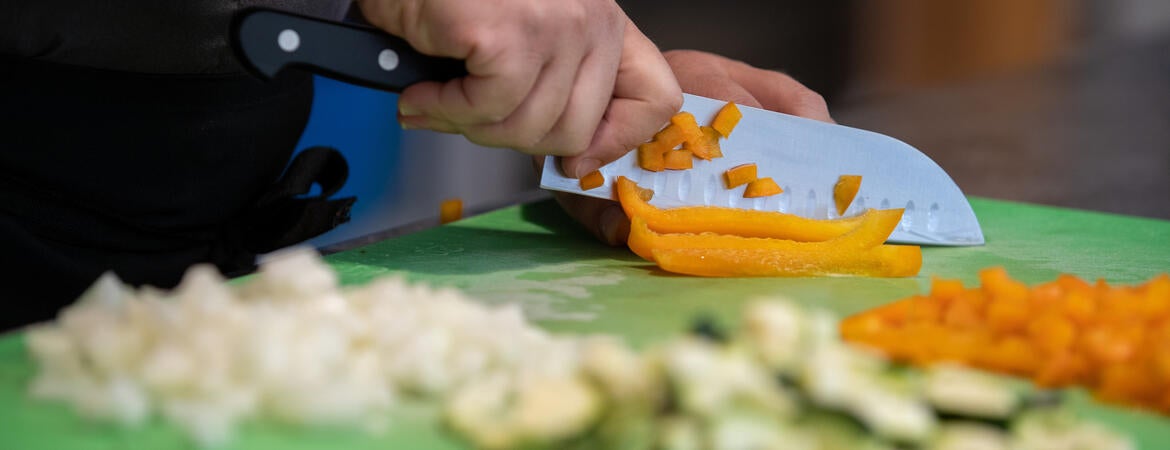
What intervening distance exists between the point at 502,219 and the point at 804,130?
54 centimetres

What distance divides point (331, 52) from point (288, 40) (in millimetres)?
58

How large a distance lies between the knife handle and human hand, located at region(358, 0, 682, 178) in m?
0.02

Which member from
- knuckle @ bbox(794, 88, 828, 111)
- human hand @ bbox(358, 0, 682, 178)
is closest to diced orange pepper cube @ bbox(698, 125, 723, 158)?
human hand @ bbox(358, 0, 682, 178)

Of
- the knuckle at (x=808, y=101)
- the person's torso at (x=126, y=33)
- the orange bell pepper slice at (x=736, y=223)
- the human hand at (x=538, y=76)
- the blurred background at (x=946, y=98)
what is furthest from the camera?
the blurred background at (x=946, y=98)

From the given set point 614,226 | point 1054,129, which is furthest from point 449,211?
point 1054,129

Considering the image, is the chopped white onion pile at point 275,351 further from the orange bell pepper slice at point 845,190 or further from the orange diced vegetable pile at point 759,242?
the orange bell pepper slice at point 845,190

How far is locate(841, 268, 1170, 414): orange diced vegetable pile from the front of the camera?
90 centimetres

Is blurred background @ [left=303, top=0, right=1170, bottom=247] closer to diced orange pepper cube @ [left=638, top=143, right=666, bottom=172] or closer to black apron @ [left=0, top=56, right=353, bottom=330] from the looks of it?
black apron @ [left=0, top=56, right=353, bottom=330]

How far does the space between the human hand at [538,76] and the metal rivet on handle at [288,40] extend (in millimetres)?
102

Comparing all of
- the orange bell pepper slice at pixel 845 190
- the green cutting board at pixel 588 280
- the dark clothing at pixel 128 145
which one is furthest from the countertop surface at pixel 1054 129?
the dark clothing at pixel 128 145

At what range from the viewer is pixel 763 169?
1526 mm

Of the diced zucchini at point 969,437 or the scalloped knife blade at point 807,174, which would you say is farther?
the scalloped knife blade at point 807,174

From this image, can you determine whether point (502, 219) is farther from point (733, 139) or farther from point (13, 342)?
point (13, 342)

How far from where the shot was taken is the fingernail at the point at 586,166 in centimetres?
140
